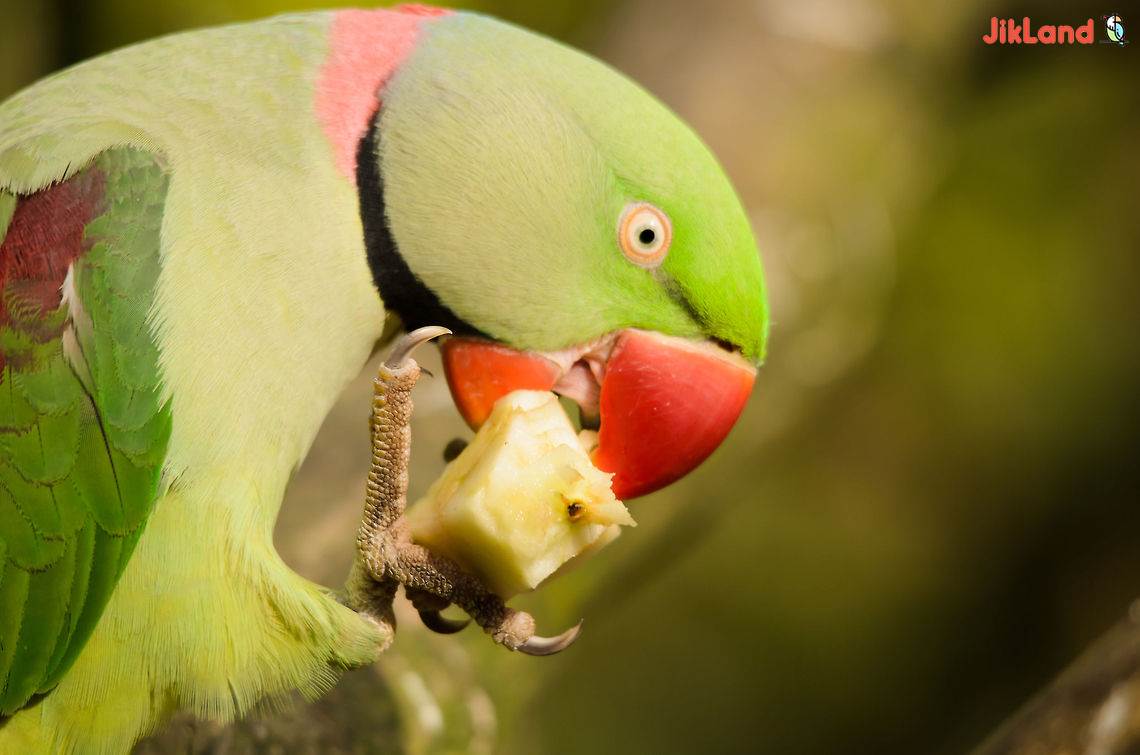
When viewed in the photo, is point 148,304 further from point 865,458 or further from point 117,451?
point 865,458

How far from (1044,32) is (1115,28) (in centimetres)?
28

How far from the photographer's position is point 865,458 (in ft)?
18.0

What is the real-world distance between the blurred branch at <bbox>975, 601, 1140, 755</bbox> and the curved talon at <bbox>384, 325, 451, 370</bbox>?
1.28 metres

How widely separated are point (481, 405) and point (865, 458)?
395 centimetres

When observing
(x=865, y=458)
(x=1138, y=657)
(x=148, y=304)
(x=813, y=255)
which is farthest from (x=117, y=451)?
(x=865, y=458)

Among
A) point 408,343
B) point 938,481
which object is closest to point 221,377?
point 408,343

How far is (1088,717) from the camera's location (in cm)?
198

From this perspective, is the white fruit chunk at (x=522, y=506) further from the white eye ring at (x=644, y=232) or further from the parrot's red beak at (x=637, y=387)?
the white eye ring at (x=644, y=232)

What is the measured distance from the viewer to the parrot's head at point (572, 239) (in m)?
1.81

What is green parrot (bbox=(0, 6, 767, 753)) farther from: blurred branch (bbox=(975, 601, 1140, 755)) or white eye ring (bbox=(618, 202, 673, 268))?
blurred branch (bbox=(975, 601, 1140, 755))

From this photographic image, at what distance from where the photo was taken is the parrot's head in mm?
1806

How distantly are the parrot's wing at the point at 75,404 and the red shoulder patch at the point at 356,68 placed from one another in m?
0.30

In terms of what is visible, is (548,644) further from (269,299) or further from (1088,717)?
(1088,717)

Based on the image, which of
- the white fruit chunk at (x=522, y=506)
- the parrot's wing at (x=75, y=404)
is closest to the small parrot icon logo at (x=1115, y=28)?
the white fruit chunk at (x=522, y=506)
